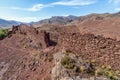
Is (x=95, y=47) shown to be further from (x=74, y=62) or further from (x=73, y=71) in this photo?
(x=73, y=71)

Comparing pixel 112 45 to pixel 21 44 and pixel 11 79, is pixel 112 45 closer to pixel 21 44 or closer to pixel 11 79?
pixel 11 79

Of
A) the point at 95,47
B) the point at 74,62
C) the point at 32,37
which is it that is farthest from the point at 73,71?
the point at 32,37

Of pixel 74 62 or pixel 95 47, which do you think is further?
pixel 95 47

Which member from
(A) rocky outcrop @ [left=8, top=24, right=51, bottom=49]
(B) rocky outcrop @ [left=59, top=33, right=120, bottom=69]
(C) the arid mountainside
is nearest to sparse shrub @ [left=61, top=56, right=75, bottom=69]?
(C) the arid mountainside

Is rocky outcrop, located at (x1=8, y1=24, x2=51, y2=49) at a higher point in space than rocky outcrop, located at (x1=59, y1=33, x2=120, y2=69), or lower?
lower

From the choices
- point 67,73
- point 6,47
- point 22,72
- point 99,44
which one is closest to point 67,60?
point 67,73

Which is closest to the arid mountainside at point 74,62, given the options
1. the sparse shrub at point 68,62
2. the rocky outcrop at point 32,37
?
the sparse shrub at point 68,62

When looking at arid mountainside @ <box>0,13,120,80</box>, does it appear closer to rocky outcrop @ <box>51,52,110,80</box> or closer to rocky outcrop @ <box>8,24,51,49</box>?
rocky outcrop @ <box>51,52,110,80</box>

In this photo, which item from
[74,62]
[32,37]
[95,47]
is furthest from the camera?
[32,37]

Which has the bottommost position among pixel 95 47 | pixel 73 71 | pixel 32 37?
pixel 32 37
